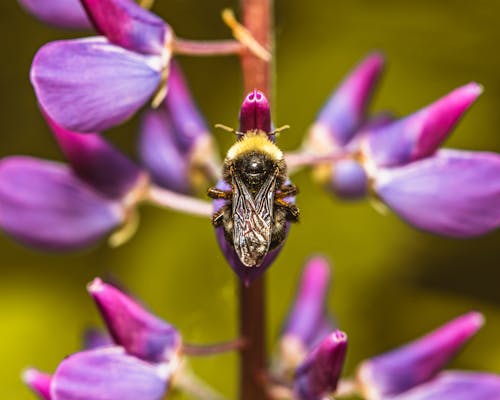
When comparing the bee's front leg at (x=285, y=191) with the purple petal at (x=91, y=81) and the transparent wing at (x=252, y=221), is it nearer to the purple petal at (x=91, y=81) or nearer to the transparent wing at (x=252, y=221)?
the transparent wing at (x=252, y=221)

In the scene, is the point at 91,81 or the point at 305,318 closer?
the point at 91,81

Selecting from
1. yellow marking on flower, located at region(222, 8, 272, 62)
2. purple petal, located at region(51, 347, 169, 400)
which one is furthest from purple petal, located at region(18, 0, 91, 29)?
purple petal, located at region(51, 347, 169, 400)

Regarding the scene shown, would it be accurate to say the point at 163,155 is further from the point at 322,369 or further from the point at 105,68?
the point at 322,369

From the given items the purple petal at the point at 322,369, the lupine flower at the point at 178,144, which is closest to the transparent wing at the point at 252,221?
the purple petal at the point at 322,369

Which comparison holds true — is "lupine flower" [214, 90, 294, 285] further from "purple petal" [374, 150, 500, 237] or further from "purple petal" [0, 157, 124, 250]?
"purple petal" [0, 157, 124, 250]

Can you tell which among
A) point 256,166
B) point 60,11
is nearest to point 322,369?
point 256,166

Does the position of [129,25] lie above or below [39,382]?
A: above
